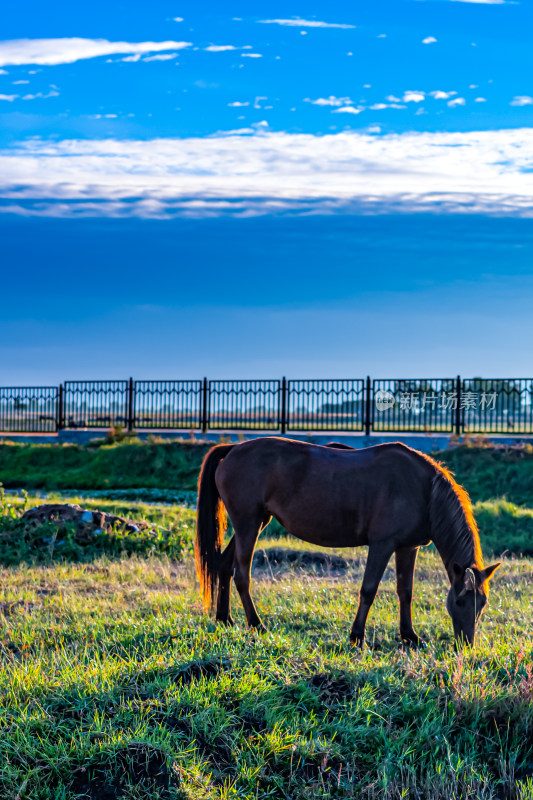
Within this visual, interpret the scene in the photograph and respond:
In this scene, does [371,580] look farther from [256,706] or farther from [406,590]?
[256,706]

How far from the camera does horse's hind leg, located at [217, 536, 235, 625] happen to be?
7.40 m

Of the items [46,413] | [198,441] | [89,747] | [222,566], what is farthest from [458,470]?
[46,413]

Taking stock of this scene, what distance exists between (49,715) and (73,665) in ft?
3.57

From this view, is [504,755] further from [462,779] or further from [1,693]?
[1,693]

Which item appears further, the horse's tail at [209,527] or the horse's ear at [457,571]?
the horse's tail at [209,527]

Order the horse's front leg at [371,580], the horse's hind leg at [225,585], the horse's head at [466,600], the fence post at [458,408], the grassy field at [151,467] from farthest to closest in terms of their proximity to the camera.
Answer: the fence post at [458,408], the grassy field at [151,467], the horse's hind leg at [225,585], the horse's front leg at [371,580], the horse's head at [466,600]

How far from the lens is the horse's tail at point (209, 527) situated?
7535 millimetres

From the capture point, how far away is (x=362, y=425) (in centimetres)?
2912

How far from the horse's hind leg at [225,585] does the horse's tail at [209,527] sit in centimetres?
6

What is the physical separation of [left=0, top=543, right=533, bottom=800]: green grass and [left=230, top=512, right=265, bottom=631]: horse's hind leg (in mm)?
317

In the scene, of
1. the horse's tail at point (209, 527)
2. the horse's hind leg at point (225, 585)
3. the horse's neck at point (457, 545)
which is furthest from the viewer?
the horse's tail at point (209, 527)

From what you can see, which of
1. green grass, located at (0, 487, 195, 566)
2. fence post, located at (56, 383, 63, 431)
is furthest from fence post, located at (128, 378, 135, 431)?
green grass, located at (0, 487, 195, 566)

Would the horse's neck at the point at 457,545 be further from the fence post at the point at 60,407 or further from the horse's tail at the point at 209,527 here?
the fence post at the point at 60,407

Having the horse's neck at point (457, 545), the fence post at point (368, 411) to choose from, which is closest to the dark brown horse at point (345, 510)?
the horse's neck at point (457, 545)
